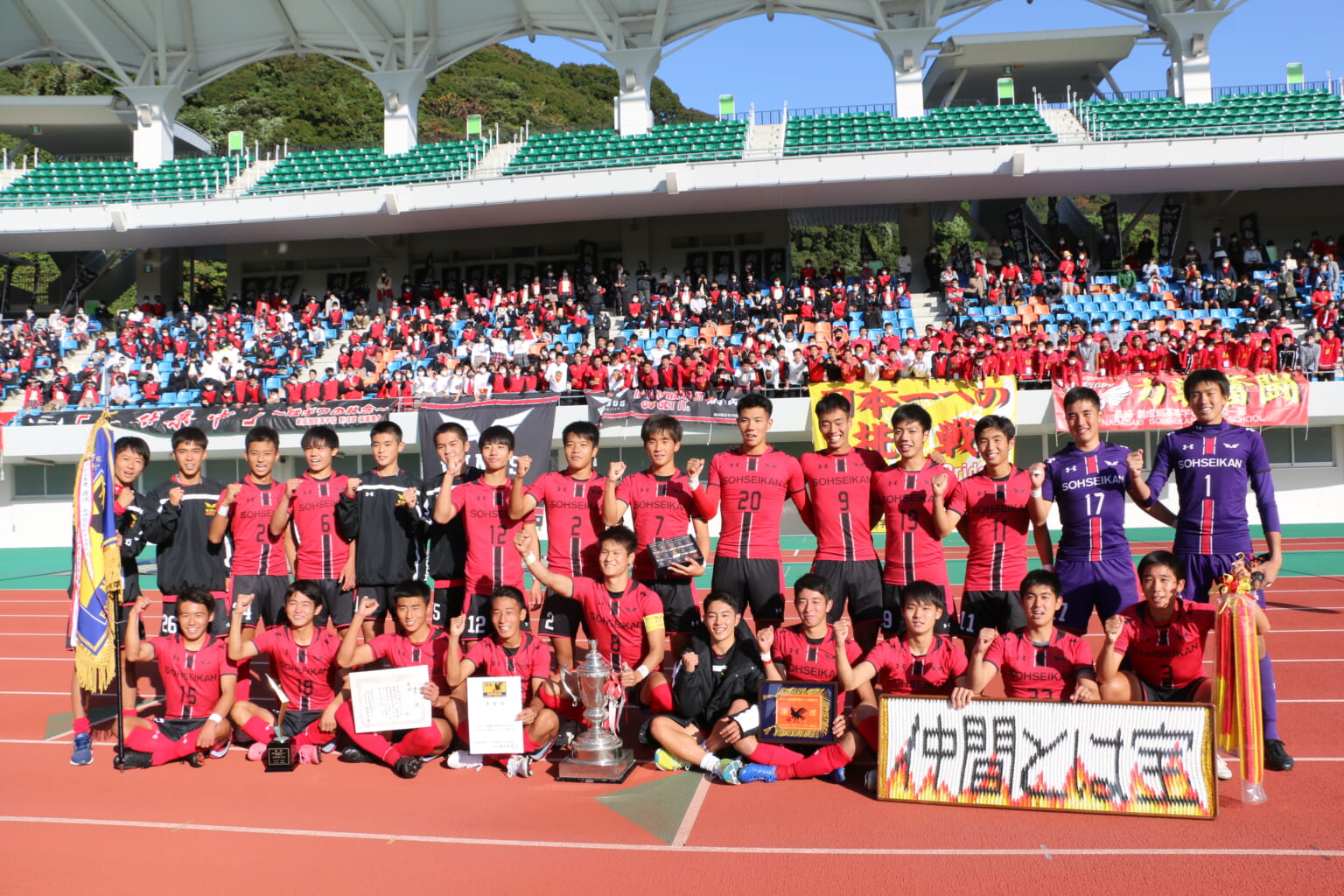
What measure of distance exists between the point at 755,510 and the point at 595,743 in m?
1.65

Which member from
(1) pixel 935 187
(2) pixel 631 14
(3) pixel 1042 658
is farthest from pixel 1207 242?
(3) pixel 1042 658

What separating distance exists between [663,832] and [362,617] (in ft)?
8.26

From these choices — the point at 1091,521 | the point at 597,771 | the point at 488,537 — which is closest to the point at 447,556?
the point at 488,537

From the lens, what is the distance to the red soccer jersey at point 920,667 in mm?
5469

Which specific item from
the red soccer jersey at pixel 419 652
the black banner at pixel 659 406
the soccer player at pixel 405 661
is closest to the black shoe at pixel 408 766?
the soccer player at pixel 405 661

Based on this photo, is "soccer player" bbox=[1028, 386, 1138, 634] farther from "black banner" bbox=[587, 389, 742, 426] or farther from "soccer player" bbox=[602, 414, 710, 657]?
"black banner" bbox=[587, 389, 742, 426]

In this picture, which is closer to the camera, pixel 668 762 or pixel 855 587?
pixel 668 762

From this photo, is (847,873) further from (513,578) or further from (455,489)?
(455,489)

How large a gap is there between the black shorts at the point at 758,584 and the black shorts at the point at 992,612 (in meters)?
1.08

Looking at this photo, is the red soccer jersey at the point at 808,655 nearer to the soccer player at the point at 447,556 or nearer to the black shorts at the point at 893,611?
the black shorts at the point at 893,611

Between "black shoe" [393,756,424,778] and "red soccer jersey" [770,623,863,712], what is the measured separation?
2.09 metres

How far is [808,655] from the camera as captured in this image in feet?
18.6

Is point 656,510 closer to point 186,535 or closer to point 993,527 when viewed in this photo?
point 993,527

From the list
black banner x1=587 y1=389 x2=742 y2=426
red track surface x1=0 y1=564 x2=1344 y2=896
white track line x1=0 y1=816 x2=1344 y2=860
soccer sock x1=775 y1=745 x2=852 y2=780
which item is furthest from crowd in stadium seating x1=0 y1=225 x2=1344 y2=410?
white track line x1=0 y1=816 x2=1344 y2=860
